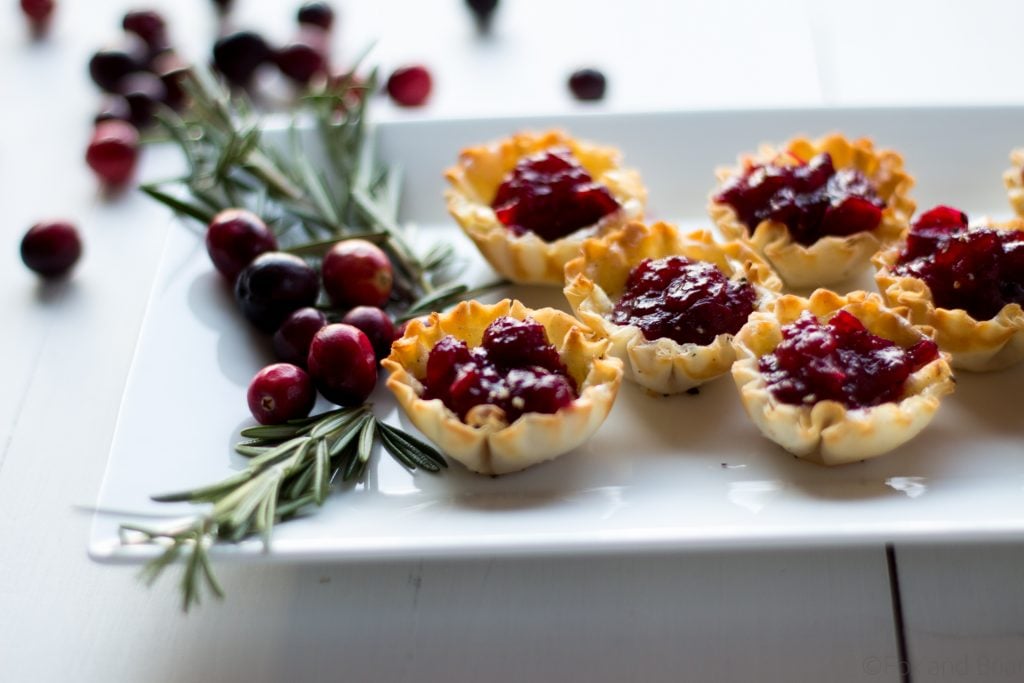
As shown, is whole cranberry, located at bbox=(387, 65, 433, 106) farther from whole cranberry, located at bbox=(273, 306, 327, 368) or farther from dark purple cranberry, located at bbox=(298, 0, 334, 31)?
whole cranberry, located at bbox=(273, 306, 327, 368)

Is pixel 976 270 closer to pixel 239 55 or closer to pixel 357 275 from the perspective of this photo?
pixel 357 275

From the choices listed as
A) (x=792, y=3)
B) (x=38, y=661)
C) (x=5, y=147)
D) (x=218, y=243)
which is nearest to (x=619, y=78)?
(x=792, y=3)

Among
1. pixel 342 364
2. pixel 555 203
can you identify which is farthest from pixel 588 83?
pixel 342 364

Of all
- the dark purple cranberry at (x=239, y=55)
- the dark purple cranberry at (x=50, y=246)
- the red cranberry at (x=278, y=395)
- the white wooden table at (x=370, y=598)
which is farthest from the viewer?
the dark purple cranberry at (x=239, y=55)

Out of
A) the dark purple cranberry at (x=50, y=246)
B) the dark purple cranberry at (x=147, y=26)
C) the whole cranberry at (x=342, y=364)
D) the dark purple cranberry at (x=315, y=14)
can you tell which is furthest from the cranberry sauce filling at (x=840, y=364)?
the dark purple cranberry at (x=147, y=26)

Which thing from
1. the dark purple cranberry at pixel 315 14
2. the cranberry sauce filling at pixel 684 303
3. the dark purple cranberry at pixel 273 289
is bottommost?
the cranberry sauce filling at pixel 684 303

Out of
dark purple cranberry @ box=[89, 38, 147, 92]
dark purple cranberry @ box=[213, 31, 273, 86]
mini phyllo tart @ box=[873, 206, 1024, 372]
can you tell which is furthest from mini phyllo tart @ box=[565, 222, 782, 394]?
dark purple cranberry @ box=[89, 38, 147, 92]

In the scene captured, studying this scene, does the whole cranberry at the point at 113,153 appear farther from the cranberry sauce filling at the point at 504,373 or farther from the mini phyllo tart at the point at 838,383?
the mini phyllo tart at the point at 838,383
